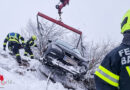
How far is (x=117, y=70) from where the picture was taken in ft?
5.54

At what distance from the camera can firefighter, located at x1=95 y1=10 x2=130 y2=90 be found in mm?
1648

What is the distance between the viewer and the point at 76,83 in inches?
262

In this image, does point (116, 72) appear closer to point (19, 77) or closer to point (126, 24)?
point (126, 24)

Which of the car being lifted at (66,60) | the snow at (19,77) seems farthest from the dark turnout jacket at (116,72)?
the car being lifted at (66,60)

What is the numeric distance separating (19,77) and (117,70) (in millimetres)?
4080

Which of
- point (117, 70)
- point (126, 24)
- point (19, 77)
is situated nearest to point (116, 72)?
point (117, 70)

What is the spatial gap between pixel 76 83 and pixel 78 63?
4.40 feet

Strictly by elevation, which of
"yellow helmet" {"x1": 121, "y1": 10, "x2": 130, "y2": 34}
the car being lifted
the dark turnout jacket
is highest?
"yellow helmet" {"x1": 121, "y1": 10, "x2": 130, "y2": 34}

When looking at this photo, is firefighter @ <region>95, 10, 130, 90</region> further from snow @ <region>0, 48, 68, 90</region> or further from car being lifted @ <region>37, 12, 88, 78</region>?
car being lifted @ <region>37, 12, 88, 78</region>

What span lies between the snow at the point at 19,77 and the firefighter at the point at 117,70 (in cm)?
278

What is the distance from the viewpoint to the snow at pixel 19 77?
13.7ft

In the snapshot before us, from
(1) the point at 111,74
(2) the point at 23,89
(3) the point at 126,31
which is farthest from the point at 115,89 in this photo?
(2) the point at 23,89

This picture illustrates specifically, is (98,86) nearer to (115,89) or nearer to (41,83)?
(115,89)

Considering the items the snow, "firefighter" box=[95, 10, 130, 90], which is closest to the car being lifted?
the snow
